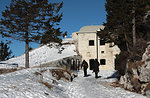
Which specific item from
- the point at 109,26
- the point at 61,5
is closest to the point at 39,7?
the point at 61,5

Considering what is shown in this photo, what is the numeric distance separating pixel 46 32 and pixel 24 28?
2521 millimetres

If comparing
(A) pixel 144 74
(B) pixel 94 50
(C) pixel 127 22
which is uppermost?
(C) pixel 127 22

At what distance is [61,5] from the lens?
18641mm

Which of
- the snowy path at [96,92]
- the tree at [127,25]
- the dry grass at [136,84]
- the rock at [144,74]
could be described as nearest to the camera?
the snowy path at [96,92]

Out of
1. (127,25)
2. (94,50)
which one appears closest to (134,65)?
(127,25)

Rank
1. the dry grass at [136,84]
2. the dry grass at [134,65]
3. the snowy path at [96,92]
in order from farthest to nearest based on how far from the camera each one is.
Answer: the dry grass at [134,65] → the dry grass at [136,84] → the snowy path at [96,92]

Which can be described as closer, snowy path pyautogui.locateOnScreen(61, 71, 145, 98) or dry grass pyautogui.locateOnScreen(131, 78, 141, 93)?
snowy path pyautogui.locateOnScreen(61, 71, 145, 98)

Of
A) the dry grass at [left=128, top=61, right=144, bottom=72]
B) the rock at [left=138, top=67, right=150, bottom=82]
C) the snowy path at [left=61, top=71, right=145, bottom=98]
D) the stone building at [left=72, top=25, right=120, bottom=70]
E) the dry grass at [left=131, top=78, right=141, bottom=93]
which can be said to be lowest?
the snowy path at [left=61, top=71, right=145, bottom=98]

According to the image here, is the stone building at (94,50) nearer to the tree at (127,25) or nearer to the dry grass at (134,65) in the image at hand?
the tree at (127,25)

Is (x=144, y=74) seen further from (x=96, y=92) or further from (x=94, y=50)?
(x=94, y=50)

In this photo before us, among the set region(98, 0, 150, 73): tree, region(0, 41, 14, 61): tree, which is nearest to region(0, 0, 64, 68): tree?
region(98, 0, 150, 73): tree

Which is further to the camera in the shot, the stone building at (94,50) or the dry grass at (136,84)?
the stone building at (94,50)

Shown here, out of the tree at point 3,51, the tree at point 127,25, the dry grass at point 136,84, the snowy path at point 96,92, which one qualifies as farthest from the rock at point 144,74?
the tree at point 3,51

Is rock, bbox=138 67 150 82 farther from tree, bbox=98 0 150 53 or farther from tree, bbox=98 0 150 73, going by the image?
tree, bbox=98 0 150 53
